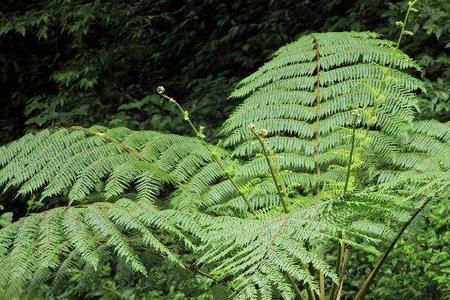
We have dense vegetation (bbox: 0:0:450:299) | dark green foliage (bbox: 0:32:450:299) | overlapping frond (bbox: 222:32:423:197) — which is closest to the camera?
dense vegetation (bbox: 0:0:450:299)

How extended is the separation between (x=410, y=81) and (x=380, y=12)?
2.60 metres

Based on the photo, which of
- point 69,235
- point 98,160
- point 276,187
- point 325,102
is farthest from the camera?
point 325,102

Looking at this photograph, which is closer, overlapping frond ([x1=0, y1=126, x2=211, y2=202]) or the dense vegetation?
the dense vegetation

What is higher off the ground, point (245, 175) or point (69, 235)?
point (69, 235)

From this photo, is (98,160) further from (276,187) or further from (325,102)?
(325,102)

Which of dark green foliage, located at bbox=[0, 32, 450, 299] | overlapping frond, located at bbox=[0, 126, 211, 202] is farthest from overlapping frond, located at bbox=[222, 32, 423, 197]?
overlapping frond, located at bbox=[0, 126, 211, 202]

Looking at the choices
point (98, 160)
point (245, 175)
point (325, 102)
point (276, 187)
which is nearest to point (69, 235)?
point (98, 160)

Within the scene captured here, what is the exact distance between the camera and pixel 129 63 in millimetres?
6559

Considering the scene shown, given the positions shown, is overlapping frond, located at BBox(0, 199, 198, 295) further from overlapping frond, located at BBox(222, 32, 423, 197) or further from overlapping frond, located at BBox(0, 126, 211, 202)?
overlapping frond, located at BBox(222, 32, 423, 197)

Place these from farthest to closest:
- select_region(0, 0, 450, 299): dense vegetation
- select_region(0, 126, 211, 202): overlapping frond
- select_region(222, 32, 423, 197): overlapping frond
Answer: select_region(222, 32, 423, 197): overlapping frond, select_region(0, 126, 211, 202): overlapping frond, select_region(0, 0, 450, 299): dense vegetation

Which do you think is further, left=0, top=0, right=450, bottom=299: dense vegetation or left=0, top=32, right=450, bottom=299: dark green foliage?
left=0, top=32, right=450, bottom=299: dark green foliage

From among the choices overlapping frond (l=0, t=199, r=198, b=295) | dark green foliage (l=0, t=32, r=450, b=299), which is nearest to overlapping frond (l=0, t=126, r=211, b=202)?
dark green foliage (l=0, t=32, r=450, b=299)

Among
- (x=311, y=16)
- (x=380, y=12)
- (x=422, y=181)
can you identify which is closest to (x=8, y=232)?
(x=422, y=181)

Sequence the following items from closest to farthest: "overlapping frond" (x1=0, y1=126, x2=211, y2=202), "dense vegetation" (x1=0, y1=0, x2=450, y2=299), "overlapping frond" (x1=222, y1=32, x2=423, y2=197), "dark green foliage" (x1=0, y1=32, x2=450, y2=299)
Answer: "dense vegetation" (x1=0, y1=0, x2=450, y2=299) → "dark green foliage" (x1=0, y1=32, x2=450, y2=299) → "overlapping frond" (x1=0, y1=126, x2=211, y2=202) → "overlapping frond" (x1=222, y1=32, x2=423, y2=197)
